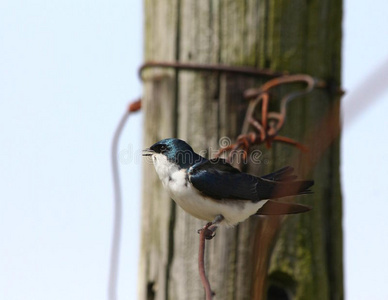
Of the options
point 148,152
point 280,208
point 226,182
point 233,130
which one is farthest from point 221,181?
point 233,130

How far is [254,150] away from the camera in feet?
12.6

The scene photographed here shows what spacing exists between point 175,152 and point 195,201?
0.22 m

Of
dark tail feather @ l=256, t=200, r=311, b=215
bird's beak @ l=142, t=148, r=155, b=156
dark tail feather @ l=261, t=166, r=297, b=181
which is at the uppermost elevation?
bird's beak @ l=142, t=148, r=155, b=156

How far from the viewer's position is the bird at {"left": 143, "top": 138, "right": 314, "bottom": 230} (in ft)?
10.4

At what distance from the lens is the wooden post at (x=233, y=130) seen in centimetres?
378

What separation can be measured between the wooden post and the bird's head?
476 mm

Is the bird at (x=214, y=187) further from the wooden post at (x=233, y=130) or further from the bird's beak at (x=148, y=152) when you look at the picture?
the wooden post at (x=233, y=130)

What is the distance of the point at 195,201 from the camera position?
3.17 m

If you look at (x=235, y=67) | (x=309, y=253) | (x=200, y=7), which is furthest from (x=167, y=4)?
(x=309, y=253)

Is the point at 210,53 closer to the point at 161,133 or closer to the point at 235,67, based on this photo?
the point at 235,67

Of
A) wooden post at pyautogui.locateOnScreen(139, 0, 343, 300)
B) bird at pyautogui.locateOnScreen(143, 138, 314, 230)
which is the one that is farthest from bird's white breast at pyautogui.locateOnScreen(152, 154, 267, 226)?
wooden post at pyautogui.locateOnScreen(139, 0, 343, 300)

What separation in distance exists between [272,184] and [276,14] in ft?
3.76

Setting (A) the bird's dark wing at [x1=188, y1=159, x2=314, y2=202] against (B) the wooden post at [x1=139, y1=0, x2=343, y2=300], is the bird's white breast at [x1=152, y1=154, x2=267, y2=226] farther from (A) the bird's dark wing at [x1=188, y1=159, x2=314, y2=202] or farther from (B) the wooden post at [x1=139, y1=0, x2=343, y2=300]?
(B) the wooden post at [x1=139, y1=0, x2=343, y2=300]

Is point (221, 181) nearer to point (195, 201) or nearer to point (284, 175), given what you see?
point (195, 201)
